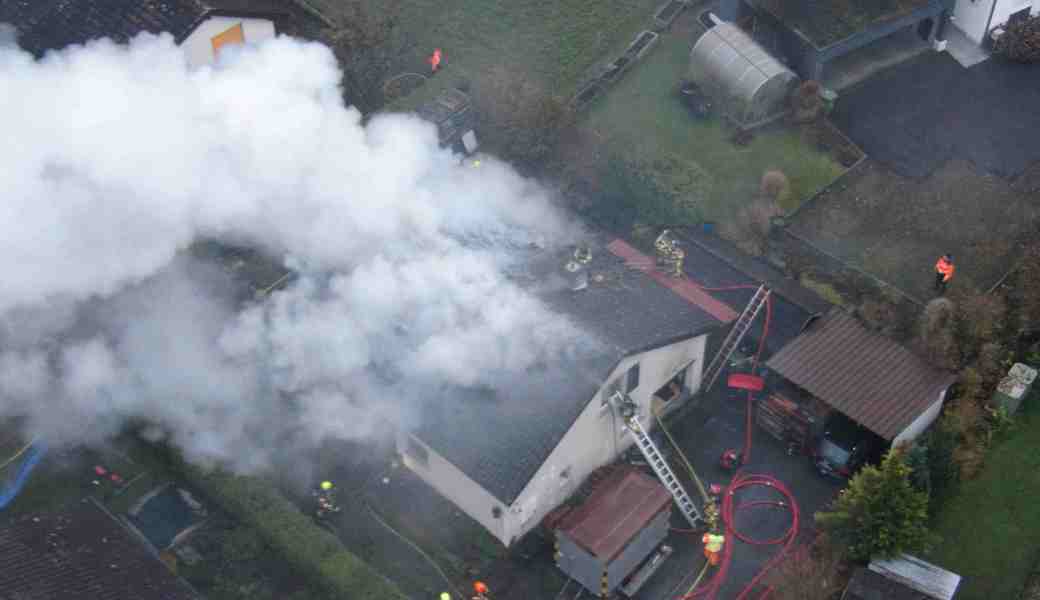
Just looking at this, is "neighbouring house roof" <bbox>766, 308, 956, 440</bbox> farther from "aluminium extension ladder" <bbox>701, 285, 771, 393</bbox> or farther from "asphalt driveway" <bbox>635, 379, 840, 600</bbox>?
"asphalt driveway" <bbox>635, 379, 840, 600</bbox>

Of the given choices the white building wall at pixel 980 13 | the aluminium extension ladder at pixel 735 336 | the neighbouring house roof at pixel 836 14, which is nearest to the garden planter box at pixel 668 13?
the neighbouring house roof at pixel 836 14

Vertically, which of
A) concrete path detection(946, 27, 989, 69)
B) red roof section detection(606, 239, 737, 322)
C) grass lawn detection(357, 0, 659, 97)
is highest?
concrete path detection(946, 27, 989, 69)

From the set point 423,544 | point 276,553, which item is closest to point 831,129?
point 423,544

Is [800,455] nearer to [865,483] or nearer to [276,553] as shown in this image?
[865,483]

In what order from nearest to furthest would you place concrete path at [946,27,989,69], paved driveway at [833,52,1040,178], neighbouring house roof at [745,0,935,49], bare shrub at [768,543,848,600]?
bare shrub at [768,543,848,600]
paved driveway at [833,52,1040,178]
neighbouring house roof at [745,0,935,49]
concrete path at [946,27,989,69]

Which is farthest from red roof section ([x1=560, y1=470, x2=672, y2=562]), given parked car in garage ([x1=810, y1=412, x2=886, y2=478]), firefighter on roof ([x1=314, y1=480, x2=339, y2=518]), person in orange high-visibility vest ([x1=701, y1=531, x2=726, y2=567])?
firefighter on roof ([x1=314, y1=480, x2=339, y2=518])

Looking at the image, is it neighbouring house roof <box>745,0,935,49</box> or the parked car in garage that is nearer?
the parked car in garage

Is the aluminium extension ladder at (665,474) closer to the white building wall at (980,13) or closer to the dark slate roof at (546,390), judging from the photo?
the dark slate roof at (546,390)
